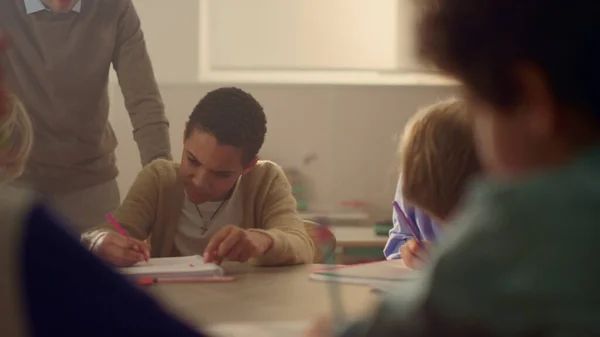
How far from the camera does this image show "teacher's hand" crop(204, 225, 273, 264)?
133 cm

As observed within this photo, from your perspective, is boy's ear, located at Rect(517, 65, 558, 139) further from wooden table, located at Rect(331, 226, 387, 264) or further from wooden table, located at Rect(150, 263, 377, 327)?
wooden table, located at Rect(331, 226, 387, 264)

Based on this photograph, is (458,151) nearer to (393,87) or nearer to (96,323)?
(96,323)

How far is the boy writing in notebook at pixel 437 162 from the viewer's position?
3.96ft

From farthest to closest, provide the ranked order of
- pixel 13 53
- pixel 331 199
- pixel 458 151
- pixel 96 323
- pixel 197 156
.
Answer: pixel 331 199, pixel 13 53, pixel 197 156, pixel 458 151, pixel 96 323

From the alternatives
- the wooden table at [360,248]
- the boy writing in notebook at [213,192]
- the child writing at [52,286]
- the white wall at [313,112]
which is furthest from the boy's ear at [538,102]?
the white wall at [313,112]

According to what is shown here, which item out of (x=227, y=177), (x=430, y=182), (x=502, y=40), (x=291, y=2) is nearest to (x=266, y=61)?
(x=291, y=2)

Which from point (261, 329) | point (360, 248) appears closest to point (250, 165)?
point (261, 329)

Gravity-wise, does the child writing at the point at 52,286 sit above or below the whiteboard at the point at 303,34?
above

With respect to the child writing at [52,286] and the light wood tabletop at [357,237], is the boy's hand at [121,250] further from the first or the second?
the light wood tabletop at [357,237]

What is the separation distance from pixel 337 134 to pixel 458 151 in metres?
Result: 2.12

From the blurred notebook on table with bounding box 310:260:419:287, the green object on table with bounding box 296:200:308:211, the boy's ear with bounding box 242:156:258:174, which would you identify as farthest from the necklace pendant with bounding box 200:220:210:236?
the green object on table with bounding box 296:200:308:211

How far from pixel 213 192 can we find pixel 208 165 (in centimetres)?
9

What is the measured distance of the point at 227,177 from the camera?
1.60 m

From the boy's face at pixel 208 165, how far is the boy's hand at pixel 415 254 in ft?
1.51
